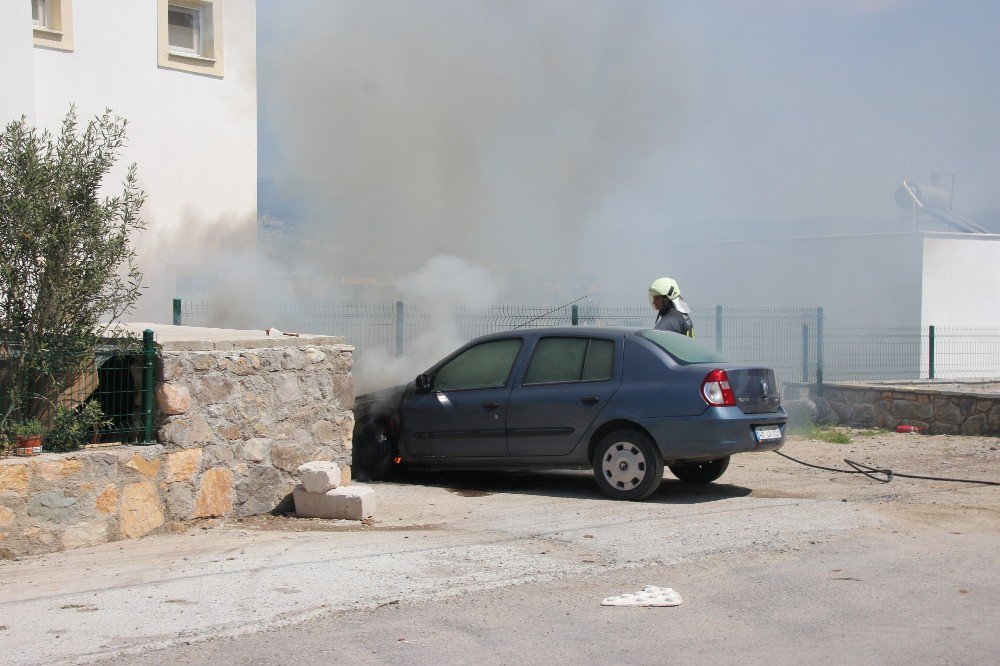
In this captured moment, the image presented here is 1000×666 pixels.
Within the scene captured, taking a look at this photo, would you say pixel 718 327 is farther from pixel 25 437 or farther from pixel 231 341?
pixel 25 437

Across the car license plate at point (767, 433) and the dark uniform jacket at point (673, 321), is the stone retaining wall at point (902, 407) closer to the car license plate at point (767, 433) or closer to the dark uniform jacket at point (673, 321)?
the dark uniform jacket at point (673, 321)

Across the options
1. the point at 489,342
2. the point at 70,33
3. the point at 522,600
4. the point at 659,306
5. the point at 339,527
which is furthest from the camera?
the point at 70,33

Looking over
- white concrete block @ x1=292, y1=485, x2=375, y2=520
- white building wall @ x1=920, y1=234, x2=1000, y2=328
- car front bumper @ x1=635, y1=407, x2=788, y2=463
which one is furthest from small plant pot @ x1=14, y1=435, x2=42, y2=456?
white building wall @ x1=920, y1=234, x2=1000, y2=328

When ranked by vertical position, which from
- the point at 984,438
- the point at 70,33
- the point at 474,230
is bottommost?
the point at 984,438

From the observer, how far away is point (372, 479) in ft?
31.1

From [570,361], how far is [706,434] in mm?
1357

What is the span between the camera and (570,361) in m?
8.83

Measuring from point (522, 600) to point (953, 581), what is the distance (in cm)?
239

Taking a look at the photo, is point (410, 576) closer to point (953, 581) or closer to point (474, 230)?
point (953, 581)

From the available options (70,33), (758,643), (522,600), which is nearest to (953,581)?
(758,643)

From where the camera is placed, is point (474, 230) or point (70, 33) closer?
point (70, 33)

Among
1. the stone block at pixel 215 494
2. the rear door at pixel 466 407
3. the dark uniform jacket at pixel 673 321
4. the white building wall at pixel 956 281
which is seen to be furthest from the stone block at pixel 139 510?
the white building wall at pixel 956 281

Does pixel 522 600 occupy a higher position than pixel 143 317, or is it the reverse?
pixel 143 317

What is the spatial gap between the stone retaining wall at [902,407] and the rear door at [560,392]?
676 centimetres
